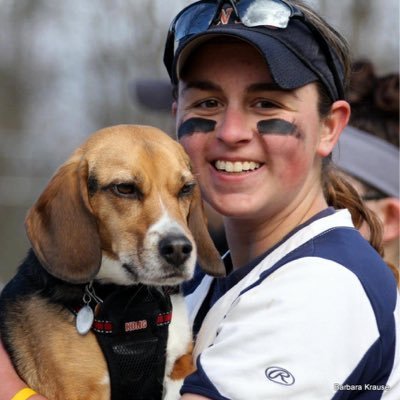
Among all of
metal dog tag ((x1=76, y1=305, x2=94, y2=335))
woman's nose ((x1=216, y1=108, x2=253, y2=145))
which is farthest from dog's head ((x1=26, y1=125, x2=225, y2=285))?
woman's nose ((x1=216, y1=108, x2=253, y2=145))

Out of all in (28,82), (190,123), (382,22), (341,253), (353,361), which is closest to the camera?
(353,361)

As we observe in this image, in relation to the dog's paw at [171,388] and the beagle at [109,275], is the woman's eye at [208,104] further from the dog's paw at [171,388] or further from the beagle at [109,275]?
the dog's paw at [171,388]

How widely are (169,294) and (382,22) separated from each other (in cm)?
1199

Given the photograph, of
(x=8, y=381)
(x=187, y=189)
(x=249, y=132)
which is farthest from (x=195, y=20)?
(x=8, y=381)

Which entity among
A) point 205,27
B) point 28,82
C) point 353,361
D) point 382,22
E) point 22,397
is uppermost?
point 205,27

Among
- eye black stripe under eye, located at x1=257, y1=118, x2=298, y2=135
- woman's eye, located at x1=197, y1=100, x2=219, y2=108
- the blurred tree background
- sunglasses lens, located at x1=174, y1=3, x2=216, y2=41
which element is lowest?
the blurred tree background

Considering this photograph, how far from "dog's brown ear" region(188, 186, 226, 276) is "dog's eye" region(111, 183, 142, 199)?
0.29 m

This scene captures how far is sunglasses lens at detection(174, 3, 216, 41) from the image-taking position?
3.06 metres

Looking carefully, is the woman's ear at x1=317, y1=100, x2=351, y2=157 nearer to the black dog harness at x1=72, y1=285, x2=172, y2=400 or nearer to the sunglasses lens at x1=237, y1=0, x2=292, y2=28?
the sunglasses lens at x1=237, y1=0, x2=292, y2=28

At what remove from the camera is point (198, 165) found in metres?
3.17

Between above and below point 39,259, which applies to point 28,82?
below

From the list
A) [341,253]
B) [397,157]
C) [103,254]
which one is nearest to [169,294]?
[103,254]

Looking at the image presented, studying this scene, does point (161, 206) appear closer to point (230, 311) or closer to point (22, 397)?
point (230, 311)

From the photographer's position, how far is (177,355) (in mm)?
3074
